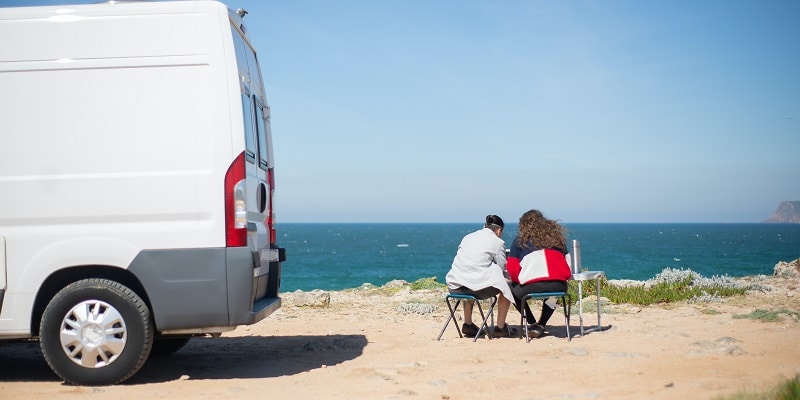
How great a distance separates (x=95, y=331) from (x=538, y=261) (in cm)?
501

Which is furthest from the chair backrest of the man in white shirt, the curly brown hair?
the man in white shirt

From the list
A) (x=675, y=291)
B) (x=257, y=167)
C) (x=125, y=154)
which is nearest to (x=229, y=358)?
(x=257, y=167)

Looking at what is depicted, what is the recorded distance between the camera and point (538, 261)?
346 inches

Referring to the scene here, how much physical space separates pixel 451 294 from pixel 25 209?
194 inches

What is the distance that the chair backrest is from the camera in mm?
9281

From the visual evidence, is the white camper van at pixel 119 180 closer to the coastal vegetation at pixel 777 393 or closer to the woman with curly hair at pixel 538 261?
the coastal vegetation at pixel 777 393

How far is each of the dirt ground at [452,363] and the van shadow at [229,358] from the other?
0.04 ft

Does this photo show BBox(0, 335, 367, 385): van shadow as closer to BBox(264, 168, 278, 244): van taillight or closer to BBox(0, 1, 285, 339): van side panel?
BBox(0, 1, 285, 339): van side panel

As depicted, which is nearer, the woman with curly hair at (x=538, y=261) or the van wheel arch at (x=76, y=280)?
the van wheel arch at (x=76, y=280)

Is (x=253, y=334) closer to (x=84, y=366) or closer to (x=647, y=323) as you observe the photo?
(x=84, y=366)

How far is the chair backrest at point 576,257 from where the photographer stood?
9.28m

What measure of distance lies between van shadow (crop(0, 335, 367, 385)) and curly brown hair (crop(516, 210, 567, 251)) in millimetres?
2365

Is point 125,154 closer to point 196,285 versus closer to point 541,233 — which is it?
point 196,285

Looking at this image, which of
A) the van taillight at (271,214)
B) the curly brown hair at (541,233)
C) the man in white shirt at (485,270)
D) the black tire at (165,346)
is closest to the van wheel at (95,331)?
the van taillight at (271,214)
